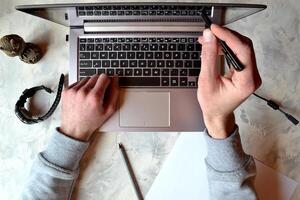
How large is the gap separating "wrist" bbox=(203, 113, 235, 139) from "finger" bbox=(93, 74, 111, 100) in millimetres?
212

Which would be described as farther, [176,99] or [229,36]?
[176,99]

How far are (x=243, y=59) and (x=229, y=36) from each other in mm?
46

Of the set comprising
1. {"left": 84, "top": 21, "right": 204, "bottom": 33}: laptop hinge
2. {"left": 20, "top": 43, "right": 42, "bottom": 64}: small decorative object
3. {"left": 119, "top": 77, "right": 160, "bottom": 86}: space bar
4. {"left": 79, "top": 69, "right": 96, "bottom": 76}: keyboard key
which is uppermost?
{"left": 84, "top": 21, "right": 204, "bottom": 33}: laptop hinge

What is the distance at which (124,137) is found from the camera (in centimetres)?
81

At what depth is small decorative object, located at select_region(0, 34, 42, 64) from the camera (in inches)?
29.0

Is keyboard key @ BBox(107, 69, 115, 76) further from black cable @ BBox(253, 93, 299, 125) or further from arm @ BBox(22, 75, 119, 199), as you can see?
black cable @ BBox(253, 93, 299, 125)

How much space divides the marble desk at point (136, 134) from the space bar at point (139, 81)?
115 millimetres

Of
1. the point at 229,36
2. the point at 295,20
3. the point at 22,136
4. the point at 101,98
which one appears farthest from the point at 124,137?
the point at 295,20

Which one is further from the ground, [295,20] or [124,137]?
[295,20]

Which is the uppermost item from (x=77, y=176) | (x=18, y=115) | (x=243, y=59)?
(x=243, y=59)

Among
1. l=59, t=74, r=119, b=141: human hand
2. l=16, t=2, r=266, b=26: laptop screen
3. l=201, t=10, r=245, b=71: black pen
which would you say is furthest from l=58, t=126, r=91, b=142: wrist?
l=201, t=10, r=245, b=71: black pen

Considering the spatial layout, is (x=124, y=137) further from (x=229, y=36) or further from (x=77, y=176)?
(x=229, y=36)

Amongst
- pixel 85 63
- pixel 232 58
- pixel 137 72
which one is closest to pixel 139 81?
pixel 137 72

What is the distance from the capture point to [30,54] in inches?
31.3
